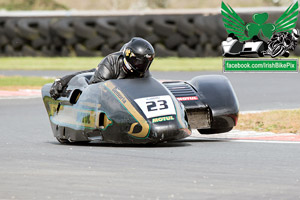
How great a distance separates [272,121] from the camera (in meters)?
12.3

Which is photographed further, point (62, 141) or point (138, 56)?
point (62, 141)

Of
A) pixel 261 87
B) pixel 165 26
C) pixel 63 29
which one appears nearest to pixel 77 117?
pixel 261 87

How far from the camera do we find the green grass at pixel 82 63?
2759 centimetres

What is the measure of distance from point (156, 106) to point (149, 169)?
1547 millimetres

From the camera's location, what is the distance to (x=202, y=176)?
24.3 ft

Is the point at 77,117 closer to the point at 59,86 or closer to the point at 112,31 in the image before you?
the point at 59,86

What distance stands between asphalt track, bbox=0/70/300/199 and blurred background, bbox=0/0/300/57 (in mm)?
16664

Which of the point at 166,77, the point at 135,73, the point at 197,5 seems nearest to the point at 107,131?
the point at 135,73

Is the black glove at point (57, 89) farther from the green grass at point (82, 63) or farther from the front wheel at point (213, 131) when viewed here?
the green grass at point (82, 63)

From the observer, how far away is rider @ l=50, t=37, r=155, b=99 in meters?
9.77

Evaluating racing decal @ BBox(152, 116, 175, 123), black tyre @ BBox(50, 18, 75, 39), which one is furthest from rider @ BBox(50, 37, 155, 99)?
black tyre @ BBox(50, 18, 75, 39)

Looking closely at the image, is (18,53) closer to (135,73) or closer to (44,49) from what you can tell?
(44,49)

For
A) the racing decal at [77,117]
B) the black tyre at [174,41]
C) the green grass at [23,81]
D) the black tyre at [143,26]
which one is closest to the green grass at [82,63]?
the black tyre at [174,41]

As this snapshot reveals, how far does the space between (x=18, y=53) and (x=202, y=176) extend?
79.1 feet
